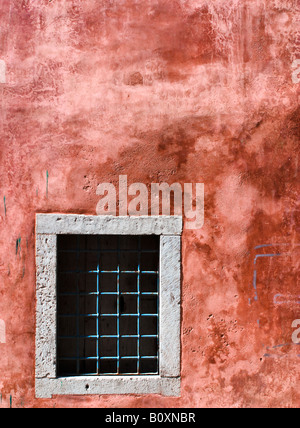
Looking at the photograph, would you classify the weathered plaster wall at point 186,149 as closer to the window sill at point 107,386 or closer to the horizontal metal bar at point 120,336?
the window sill at point 107,386

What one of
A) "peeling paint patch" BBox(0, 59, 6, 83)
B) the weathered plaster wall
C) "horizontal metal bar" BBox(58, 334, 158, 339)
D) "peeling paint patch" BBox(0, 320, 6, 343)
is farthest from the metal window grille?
"peeling paint patch" BBox(0, 59, 6, 83)

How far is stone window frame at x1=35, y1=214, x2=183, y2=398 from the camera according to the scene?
3.69 metres

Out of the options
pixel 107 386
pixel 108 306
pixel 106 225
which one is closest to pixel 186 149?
pixel 106 225

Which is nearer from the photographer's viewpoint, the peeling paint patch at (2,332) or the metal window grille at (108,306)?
the peeling paint patch at (2,332)

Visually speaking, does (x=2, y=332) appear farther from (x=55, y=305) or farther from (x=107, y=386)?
(x=107, y=386)

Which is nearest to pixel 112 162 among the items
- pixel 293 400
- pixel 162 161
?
pixel 162 161

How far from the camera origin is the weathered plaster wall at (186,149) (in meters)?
3.67

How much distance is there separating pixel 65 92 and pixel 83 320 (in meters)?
2.18

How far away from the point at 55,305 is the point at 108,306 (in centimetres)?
54

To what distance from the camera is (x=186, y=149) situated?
3734 millimetres

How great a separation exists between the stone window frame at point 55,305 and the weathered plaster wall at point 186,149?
9 cm

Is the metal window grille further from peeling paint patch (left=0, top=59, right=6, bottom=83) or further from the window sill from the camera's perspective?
peeling paint patch (left=0, top=59, right=6, bottom=83)

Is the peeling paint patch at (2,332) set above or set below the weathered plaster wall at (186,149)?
→ below

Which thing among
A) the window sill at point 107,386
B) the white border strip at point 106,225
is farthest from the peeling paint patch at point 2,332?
the white border strip at point 106,225
